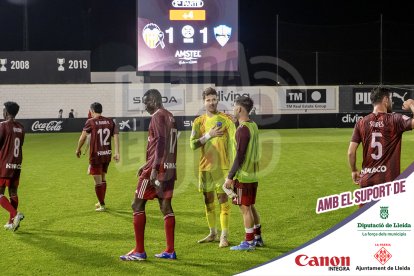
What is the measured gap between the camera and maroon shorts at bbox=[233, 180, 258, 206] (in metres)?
8.24

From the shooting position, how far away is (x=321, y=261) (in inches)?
203

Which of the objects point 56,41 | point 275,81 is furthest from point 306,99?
point 56,41

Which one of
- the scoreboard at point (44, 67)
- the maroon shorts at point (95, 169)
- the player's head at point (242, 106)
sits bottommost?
the maroon shorts at point (95, 169)

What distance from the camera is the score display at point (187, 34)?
32188mm

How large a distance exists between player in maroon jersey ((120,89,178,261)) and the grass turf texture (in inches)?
10.9

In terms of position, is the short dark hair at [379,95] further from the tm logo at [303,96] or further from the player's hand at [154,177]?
the tm logo at [303,96]

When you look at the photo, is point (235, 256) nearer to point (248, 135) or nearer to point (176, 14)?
point (248, 135)

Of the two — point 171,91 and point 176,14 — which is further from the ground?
point 176,14

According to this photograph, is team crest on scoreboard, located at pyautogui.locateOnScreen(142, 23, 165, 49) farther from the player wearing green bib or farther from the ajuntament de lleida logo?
the ajuntament de lleida logo

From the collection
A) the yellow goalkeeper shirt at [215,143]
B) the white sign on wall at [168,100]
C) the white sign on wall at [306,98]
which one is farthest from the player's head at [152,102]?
the white sign on wall at [306,98]

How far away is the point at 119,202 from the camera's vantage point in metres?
13.0

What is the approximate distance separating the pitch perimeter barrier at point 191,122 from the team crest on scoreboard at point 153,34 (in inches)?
221

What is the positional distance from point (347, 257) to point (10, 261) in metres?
4.81

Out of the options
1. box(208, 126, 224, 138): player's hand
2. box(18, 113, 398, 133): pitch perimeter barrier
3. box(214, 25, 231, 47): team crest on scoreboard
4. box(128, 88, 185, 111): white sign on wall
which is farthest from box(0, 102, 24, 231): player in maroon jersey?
box(128, 88, 185, 111): white sign on wall
